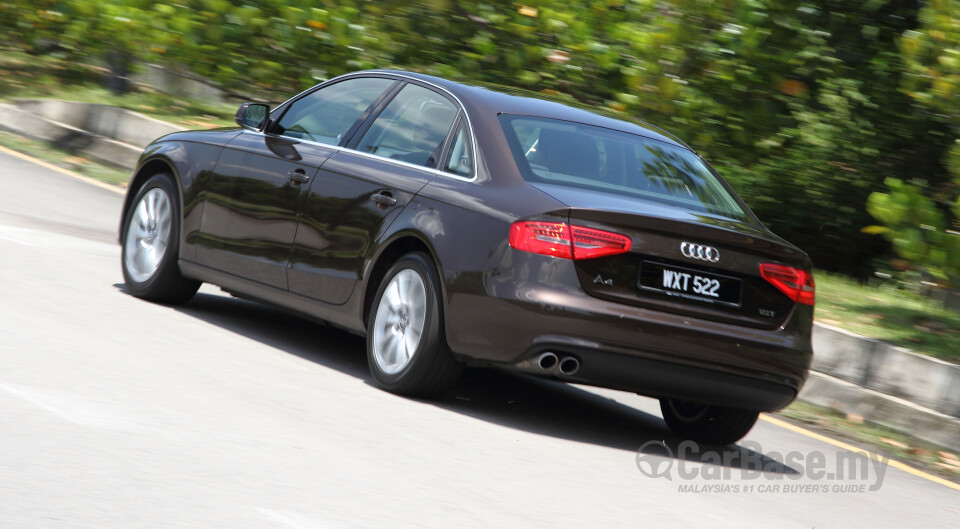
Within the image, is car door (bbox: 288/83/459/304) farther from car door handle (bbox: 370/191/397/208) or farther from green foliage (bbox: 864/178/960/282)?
green foliage (bbox: 864/178/960/282)

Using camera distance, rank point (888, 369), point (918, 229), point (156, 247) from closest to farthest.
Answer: point (156, 247) → point (888, 369) → point (918, 229)

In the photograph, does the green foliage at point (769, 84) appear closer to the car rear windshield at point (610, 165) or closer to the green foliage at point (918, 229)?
the green foliage at point (918, 229)

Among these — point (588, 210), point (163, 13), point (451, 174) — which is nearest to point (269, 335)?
point (451, 174)

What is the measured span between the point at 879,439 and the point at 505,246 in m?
3.21

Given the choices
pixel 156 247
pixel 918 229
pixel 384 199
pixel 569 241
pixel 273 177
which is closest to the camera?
pixel 569 241

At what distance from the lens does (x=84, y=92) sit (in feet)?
61.3

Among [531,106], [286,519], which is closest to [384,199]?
[531,106]

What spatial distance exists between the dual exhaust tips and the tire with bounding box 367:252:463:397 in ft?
1.81

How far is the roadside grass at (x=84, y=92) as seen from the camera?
17.3 meters

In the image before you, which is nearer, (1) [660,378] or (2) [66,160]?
(1) [660,378]

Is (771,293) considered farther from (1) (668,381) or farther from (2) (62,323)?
(2) (62,323)

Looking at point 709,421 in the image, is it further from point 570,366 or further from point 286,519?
point 286,519

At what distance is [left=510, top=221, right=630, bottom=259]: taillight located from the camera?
5922 mm

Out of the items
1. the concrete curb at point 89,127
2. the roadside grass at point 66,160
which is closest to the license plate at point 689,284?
the roadside grass at point 66,160
